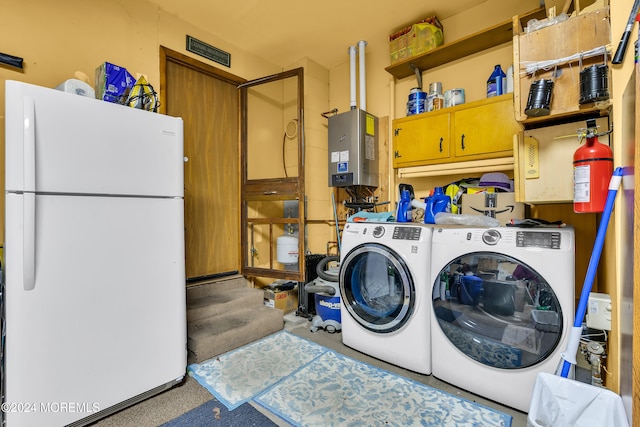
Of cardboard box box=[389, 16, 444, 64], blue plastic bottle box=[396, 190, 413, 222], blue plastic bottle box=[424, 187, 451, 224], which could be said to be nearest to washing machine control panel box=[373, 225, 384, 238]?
blue plastic bottle box=[396, 190, 413, 222]

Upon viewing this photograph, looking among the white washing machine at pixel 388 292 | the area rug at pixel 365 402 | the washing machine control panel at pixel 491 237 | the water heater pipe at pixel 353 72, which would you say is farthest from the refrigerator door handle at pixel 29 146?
the water heater pipe at pixel 353 72

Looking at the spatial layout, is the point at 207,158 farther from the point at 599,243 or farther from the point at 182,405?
the point at 599,243

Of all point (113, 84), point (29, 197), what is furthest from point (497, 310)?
point (113, 84)

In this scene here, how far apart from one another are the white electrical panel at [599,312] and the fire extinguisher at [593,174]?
384 millimetres

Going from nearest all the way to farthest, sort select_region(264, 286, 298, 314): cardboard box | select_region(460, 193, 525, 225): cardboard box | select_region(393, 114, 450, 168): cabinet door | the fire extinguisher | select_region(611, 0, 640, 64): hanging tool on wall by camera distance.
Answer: select_region(611, 0, 640, 64): hanging tool on wall < the fire extinguisher < select_region(460, 193, 525, 225): cardboard box < select_region(393, 114, 450, 168): cabinet door < select_region(264, 286, 298, 314): cardboard box

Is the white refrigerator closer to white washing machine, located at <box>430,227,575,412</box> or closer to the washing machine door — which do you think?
the washing machine door

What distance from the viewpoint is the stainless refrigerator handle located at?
1248 mm

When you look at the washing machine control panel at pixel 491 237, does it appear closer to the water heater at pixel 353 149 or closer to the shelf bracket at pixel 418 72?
the water heater at pixel 353 149

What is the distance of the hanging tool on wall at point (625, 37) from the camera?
97 cm

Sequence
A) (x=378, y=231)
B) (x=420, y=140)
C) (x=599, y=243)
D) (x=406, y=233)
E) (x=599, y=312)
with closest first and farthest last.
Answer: (x=599, y=243) → (x=599, y=312) → (x=406, y=233) → (x=378, y=231) → (x=420, y=140)

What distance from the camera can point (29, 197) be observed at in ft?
4.12

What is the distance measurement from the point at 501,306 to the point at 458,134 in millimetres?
1397

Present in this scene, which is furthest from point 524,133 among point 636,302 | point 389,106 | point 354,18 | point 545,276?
point 354,18

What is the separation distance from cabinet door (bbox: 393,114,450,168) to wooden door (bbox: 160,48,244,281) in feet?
5.40
